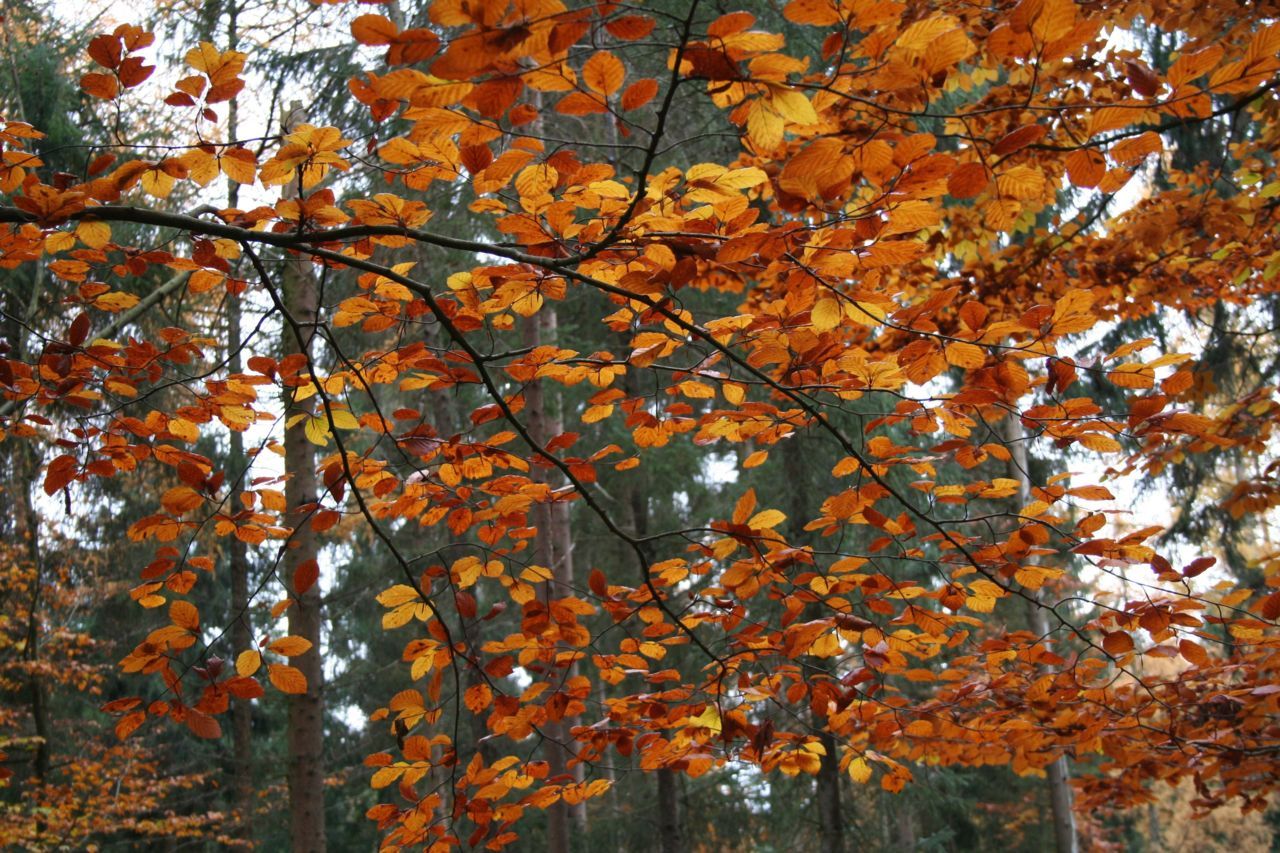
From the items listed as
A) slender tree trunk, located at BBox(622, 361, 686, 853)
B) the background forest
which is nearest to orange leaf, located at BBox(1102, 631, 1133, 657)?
the background forest

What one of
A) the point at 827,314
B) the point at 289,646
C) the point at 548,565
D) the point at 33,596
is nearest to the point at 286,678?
the point at 289,646

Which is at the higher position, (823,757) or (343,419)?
(343,419)

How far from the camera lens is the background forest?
57.0 inches

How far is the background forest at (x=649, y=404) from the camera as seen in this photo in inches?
57.0

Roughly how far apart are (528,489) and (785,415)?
1.88 ft

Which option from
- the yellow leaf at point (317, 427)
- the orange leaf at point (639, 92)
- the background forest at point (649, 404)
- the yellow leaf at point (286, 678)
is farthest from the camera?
the yellow leaf at point (317, 427)

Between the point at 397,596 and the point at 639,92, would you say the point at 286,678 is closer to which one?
the point at 397,596

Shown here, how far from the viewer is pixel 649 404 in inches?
194

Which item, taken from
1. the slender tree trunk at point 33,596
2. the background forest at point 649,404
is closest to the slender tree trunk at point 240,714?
the background forest at point 649,404

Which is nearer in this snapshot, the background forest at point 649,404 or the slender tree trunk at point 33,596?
the background forest at point 649,404

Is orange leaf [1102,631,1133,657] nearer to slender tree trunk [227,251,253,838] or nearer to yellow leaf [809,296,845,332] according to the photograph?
yellow leaf [809,296,845,332]

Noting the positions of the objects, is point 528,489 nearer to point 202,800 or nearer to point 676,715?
point 676,715

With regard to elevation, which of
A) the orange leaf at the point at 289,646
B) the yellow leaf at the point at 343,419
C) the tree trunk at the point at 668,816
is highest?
the yellow leaf at the point at 343,419

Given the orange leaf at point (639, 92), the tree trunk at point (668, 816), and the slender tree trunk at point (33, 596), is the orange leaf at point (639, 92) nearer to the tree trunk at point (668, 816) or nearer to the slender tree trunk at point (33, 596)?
the slender tree trunk at point (33, 596)
